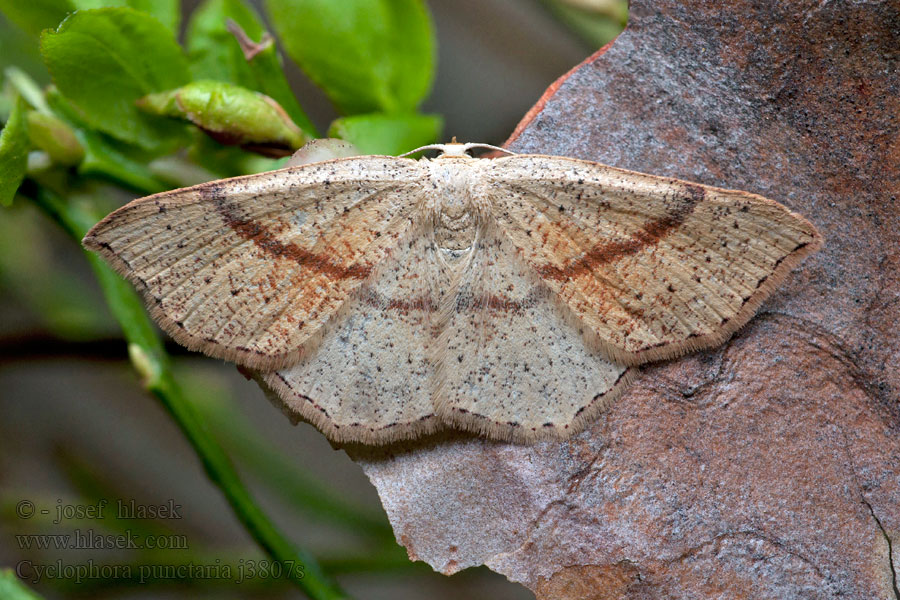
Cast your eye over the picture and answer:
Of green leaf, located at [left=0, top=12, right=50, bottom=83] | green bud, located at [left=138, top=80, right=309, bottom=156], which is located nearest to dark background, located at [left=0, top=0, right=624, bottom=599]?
green leaf, located at [left=0, top=12, right=50, bottom=83]

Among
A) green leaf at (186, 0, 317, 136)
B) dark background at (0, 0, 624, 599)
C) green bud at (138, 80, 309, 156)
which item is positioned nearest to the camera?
green bud at (138, 80, 309, 156)

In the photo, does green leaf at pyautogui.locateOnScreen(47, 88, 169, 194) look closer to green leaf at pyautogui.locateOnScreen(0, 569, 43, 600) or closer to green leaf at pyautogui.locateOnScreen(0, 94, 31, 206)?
green leaf at pyautogui.locateOnScreen(0, 94, 31, 206)

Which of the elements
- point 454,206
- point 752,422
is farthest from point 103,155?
point 752,422

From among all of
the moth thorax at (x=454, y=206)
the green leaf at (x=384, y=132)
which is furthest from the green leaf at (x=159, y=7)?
the moth thorax at (x=454, y=206)

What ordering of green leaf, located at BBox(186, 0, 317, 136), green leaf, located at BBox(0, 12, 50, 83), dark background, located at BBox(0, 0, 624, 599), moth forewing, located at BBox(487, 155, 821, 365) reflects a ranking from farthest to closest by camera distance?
1. dark background, located at BBox(0, 0, 624, 599)
2. green leaf, located at BBox(0, 12, 50, 83)
3. green leaf, located at BBox(186, 0, 317, 136)
4. moth forewing, located at BBox(487, 155, 821, 365)

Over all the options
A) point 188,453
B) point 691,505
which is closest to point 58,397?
point 188,453

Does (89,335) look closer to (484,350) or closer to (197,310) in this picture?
(197,310)

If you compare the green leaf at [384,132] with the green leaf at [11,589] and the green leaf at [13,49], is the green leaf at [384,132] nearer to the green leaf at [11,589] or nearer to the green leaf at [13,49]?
the green leaf at [11,589]
